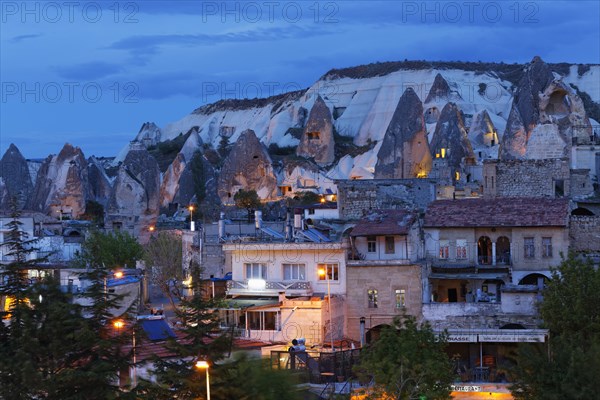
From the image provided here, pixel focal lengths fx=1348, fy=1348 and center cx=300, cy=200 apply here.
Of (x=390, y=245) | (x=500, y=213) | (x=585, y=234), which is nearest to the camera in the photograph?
(x=390, y=245)

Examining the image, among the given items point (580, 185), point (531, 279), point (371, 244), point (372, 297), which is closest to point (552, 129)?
point (580, 185)

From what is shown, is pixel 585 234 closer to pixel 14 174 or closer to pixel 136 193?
pixel 136 193

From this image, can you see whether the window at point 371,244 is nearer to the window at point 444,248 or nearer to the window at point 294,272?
the window at point 294,272

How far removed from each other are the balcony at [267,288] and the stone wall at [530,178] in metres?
12.4

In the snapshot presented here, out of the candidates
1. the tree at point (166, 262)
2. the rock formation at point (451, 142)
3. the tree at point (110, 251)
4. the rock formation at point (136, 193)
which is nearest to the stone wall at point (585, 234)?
the tree at point (166, 262)

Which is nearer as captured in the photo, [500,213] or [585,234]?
[500,213]

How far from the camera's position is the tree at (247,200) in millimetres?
84562

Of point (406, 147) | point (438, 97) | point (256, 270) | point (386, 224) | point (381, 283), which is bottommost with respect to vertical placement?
point (381, 283)

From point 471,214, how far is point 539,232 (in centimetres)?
232

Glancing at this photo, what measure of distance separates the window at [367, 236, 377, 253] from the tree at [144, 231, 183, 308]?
1043cm

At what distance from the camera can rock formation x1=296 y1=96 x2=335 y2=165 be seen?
11612 centimetres

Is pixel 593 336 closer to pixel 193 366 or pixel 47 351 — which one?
pixel 193 366

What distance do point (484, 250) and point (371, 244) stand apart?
375 centimetres

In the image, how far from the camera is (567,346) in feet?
94.6
